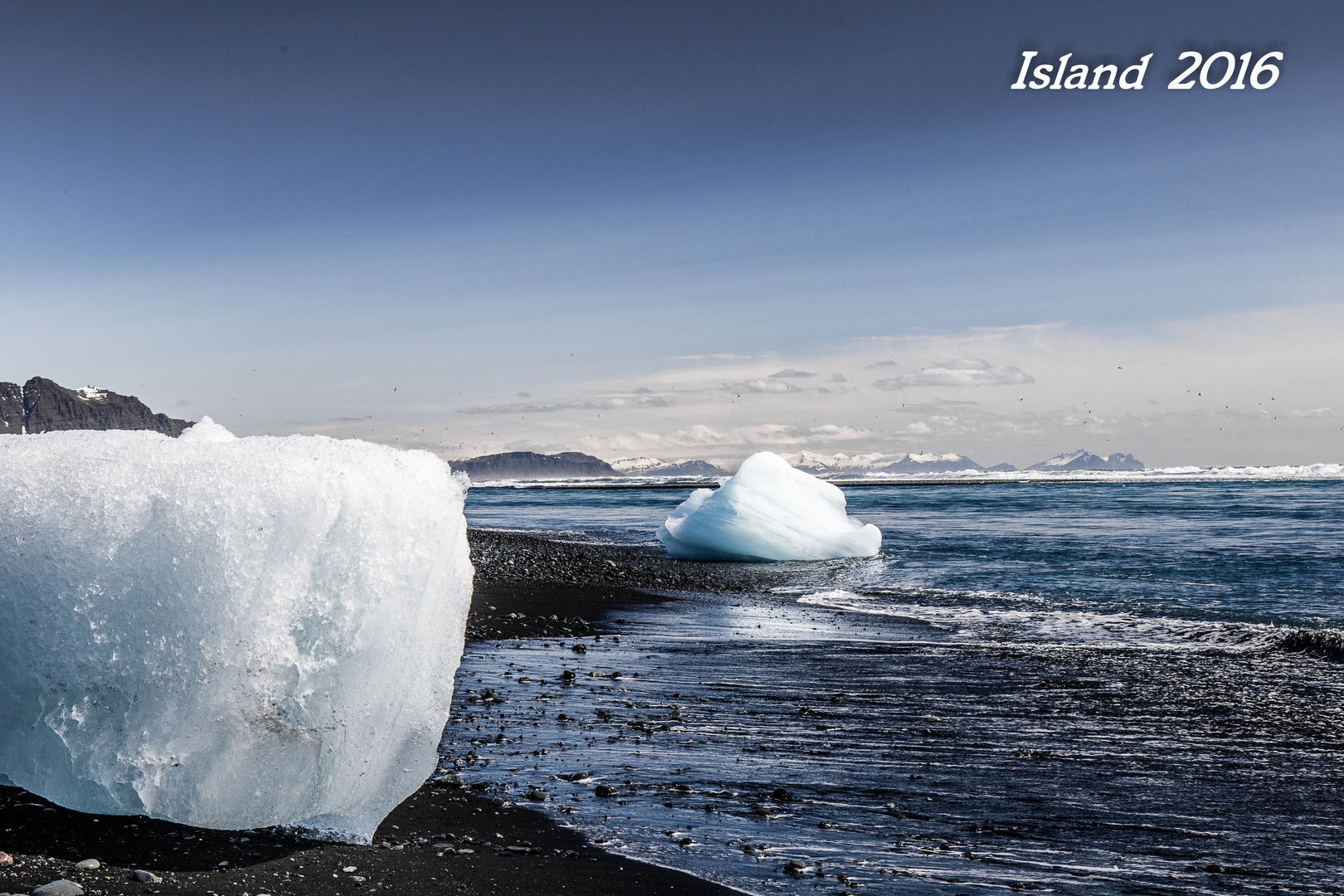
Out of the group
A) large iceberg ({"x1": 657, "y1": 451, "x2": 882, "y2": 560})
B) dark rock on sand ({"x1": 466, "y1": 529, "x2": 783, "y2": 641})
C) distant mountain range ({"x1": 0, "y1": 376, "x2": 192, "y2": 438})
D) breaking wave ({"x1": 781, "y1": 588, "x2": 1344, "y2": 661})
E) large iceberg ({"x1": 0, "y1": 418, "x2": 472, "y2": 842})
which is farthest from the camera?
distant mountain range ({"x1": 0, "y1": 376, "x2": 192, "y2": 438})

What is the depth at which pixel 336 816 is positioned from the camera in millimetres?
4766

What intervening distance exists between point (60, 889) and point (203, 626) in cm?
124

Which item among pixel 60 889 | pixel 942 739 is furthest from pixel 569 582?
pixel 60 889

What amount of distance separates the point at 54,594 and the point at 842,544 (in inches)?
816

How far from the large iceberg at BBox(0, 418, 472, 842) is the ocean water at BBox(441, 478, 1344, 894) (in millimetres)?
1505

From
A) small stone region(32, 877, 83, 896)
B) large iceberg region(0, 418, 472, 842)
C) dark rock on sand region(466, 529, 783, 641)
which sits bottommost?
dark rock on sand region(466, 529, 783, 641)

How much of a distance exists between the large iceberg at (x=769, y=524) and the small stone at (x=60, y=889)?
19882mm

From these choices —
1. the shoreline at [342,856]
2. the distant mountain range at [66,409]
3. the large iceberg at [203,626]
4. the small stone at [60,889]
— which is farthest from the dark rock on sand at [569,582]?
the distant mountain range at [66,409]

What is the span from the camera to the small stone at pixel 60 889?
3627 millimetres

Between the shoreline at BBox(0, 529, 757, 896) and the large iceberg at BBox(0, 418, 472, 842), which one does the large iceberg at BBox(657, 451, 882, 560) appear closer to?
the shoreline at BBox(0, 529, 757, 896)

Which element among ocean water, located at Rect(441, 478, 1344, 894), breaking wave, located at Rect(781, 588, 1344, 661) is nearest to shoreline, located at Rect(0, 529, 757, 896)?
ocean water, located at Rect(441, 478, 1344, 894)

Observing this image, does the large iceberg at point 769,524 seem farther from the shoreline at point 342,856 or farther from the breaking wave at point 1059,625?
the shoreline at point 342,856

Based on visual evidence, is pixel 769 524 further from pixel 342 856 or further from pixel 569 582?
pixel 342 856

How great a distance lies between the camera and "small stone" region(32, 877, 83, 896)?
363cm
